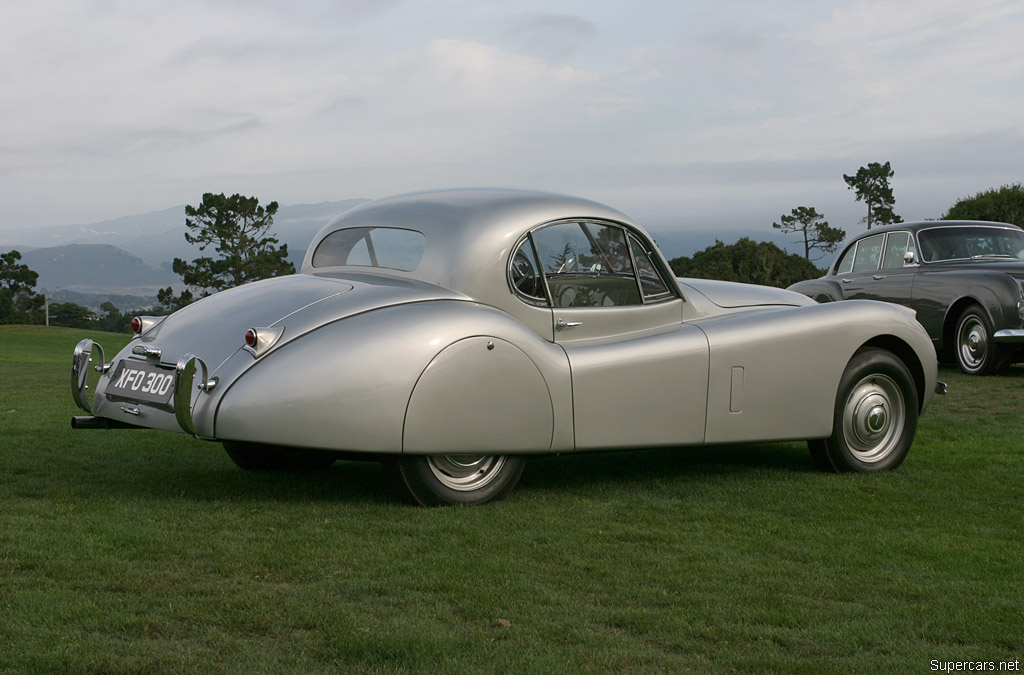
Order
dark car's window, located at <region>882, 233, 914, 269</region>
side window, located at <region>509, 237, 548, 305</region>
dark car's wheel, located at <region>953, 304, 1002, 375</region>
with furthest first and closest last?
dark car's window, located at <region>882, 233, 914, 269</region>, dark car's wheel, located at <region>953, 304, 1002, 375</region>, side window, located at <region>509, 237, 548, 305</region>

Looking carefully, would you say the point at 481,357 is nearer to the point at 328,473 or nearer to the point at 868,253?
the point at 328,473

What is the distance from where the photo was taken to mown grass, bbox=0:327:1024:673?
311 centimetres

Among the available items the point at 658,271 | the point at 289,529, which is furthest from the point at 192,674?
the point at 658,271

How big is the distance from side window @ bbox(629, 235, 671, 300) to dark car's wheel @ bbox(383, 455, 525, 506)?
4.81 ft

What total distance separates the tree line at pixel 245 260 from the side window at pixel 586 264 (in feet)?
138

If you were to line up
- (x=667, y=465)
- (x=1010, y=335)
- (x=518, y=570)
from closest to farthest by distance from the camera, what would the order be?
(x=518, y=570) < (x=667, y=465) < (x=1010, y=335)

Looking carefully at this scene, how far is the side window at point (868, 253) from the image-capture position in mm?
13406

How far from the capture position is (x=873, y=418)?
20.8 feet

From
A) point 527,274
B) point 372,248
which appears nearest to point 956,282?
point 527,274

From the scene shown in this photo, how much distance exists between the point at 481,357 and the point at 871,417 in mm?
2841

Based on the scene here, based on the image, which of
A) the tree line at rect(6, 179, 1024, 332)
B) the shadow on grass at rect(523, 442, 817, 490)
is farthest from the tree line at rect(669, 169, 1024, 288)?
the shadow on grass at rect(523, 442, 817, 490)

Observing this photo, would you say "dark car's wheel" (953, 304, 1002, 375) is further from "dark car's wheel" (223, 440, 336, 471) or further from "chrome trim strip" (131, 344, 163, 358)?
"chrome trim strip" (131, 344, 163, 358)

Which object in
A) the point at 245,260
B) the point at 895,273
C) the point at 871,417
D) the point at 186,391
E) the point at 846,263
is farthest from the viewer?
the point at 245,260

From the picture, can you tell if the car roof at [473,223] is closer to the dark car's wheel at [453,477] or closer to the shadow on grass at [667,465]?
the dark car's wheel at [453,477]
